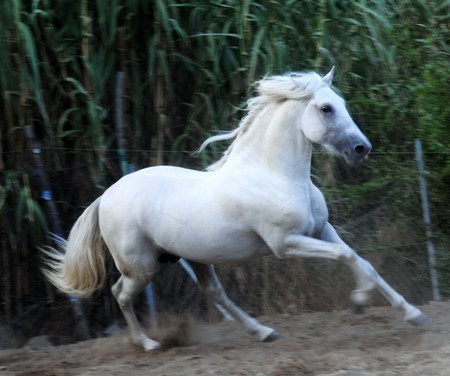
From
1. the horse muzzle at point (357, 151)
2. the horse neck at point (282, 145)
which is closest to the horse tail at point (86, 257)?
the horse neck at point (282, 145)

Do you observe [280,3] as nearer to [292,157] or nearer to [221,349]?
[292,157]

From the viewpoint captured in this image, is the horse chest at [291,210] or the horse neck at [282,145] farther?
the horse neck at [282,145]

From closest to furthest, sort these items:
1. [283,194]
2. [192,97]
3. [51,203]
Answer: [283,194], [51,203], [192,97]

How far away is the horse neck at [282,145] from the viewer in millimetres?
5316

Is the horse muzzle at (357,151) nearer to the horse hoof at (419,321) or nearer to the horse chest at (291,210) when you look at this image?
the horse chest at (291,210)

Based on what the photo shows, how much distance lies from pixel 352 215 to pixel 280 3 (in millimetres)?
1962

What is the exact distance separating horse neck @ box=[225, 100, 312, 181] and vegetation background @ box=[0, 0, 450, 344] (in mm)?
1567

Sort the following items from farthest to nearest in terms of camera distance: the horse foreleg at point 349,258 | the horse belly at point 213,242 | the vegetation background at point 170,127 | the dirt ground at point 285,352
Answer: the vegetation background at point 170,127
the horse belly at point 213,242
the horse foreleg at point 349,258
the dirt ground at point 285,352

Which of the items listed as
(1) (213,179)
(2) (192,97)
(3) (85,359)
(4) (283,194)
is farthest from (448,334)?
(2) (192,97)

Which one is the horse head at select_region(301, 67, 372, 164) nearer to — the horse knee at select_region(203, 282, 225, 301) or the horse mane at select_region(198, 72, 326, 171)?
the horse mane at select_region(198, 72, 326, 171)

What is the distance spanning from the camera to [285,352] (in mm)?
5371

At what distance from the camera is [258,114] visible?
219 inches

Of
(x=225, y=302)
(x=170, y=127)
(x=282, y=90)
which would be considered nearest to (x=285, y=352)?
(x=225, y=302)

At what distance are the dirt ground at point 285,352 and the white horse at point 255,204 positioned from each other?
8.7 inches
